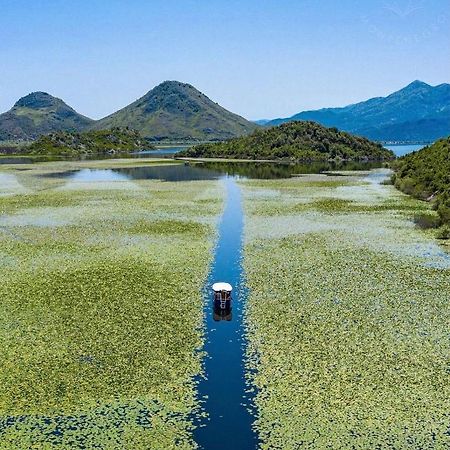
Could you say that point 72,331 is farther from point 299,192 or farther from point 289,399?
point 299,192

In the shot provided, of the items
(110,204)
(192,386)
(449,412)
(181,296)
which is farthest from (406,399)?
(110,204)

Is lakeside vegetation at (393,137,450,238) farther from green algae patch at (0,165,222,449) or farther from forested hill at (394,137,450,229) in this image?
green algae patch at (0,165,222,449)

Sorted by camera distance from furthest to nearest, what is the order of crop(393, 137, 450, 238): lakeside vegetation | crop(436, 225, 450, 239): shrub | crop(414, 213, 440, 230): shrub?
crop(393, 137, 450, 238): lakeside vegetation < crop(414, 213, 440, 230): shrub < crop(436, 225, 450, 239): shrub

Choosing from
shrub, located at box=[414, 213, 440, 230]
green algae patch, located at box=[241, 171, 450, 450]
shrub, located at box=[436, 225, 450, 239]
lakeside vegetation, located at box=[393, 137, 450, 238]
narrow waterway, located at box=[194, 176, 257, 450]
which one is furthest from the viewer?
lakeside vegetation, located at box=[393, 137, 450, 238]

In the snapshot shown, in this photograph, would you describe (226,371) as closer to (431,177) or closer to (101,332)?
(101,332)

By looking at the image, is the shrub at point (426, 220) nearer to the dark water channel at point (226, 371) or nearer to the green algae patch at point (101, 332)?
the dark water channel at point (226, 371)

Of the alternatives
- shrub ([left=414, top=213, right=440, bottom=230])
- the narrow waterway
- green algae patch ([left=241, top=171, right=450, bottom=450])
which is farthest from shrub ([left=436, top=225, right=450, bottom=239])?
the narrow waterway

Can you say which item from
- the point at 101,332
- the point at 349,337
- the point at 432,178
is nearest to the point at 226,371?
the point at 349,337
